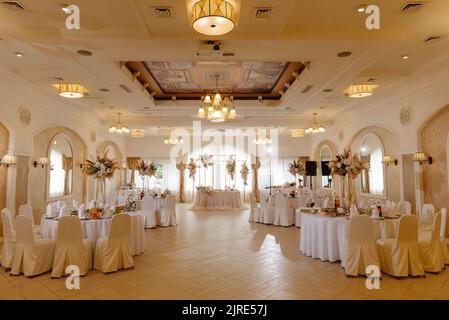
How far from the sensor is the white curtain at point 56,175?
28.7ft

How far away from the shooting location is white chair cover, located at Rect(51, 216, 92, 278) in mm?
4203

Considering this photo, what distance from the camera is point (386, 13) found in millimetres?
3635

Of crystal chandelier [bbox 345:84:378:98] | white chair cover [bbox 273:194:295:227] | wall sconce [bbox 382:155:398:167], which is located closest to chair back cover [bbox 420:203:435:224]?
wall sconce [bbox 382:155:398:167]

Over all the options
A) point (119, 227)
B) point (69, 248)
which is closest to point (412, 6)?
point (119, 227)

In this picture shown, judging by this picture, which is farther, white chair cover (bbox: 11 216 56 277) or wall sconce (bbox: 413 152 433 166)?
wall sconce (bbox: 413 152 433 166)

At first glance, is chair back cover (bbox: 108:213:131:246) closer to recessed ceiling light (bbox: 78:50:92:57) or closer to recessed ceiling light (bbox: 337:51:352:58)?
recessed ceiling light (bbox: 78:50:92:57)

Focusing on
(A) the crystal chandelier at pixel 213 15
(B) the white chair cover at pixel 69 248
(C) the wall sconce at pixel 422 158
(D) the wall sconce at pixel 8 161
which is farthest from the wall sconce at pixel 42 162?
(C) the wall sconce at pixel 422 158

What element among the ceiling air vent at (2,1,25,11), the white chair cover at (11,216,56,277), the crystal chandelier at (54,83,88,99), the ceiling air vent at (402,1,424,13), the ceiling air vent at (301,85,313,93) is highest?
the ceiling air vent at (301,85,313,93)

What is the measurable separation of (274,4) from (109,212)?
4.38 meters

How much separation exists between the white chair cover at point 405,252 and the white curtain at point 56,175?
9.02 meters

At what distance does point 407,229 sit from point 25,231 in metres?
5.71

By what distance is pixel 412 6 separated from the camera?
3.48m

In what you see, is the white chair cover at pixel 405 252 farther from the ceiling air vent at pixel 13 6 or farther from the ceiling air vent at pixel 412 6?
the ceiling air vent at pixel 13 6

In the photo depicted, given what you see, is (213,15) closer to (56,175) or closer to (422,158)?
(422,158)
